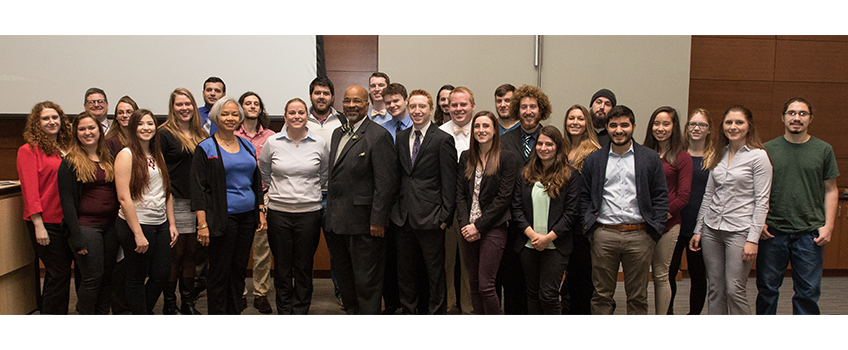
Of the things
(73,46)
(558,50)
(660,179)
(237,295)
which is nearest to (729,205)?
(660,179)

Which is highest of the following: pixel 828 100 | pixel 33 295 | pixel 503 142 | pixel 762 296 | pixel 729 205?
pixel 828 100

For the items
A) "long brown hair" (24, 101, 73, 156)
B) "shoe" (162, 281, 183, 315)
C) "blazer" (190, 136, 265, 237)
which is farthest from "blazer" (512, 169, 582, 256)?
"long brown hair" (24, 101, 73, 156)

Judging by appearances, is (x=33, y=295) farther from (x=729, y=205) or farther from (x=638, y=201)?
(x=729, y=205)

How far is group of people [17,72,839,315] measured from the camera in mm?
2488

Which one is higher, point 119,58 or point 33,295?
point 119,58

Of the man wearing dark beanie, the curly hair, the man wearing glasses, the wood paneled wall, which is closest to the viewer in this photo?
the curly hair

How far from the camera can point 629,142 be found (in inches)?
98.4

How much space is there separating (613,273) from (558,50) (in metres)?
2.51

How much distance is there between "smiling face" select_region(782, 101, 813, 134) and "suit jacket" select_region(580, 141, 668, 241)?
745 millimetres

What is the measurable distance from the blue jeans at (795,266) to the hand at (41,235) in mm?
3737

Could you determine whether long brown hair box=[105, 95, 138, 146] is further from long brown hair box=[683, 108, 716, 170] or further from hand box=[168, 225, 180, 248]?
long brown hair box=[683, 108, 716, 170]

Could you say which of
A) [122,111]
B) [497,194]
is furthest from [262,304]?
[497,194]

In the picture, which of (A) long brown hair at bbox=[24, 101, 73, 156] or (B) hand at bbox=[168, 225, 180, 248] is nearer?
(A) long brown hair at bbox=[24, 101, 73, 156]

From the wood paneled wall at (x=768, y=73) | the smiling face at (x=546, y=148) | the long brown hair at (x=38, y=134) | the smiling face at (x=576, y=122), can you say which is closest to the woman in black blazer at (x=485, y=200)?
the smiling face at (x=546, y=148)
